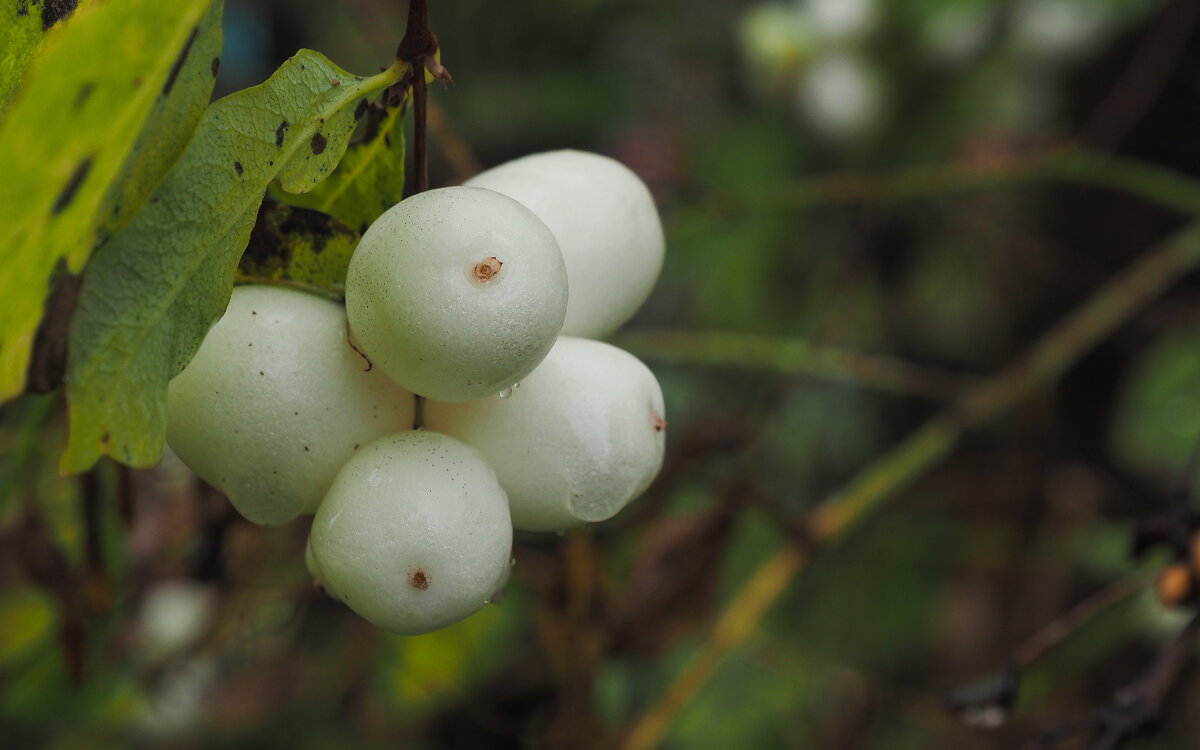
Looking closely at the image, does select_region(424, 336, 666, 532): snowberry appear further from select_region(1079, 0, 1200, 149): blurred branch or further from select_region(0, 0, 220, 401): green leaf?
select_region(1079, 0, 1200, 149): blurred branch

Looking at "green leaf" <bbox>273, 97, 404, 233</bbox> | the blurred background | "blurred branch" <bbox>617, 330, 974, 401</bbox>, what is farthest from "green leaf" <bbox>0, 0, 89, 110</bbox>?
"blurred branch" <bbox>617, 330, 974, 401</bbox>

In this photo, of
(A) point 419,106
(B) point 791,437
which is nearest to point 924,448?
(B) point 791,437

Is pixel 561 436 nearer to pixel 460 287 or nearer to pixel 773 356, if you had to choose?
pixel 460 287

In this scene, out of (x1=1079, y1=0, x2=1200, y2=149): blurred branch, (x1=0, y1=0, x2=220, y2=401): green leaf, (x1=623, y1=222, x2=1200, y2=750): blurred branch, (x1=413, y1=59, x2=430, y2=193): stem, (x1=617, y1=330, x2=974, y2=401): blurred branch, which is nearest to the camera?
(x1=0, y1=0, x2=220, y2=401): green leaf

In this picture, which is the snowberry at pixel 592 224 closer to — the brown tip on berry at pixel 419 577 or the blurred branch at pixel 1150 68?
the brown tip on berry at pixel 419 577

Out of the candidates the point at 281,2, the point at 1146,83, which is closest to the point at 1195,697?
the point at 1146,83

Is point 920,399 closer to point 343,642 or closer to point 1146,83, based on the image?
point 1146,83

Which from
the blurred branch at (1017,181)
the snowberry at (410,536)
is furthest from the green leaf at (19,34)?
the blurred branch at (1017,181)

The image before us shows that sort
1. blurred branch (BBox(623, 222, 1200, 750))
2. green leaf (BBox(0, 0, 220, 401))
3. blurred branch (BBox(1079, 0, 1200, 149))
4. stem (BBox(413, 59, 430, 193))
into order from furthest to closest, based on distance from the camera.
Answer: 1. blurred branch (BBox(1079, 0, 1200, 149))
2. blurred branch (BBox(623, 222, 1200, 750))
3. stem (BBox(413, 59, 430, 193))
4. green leaf (BBox(0, 0, 220, 401))
